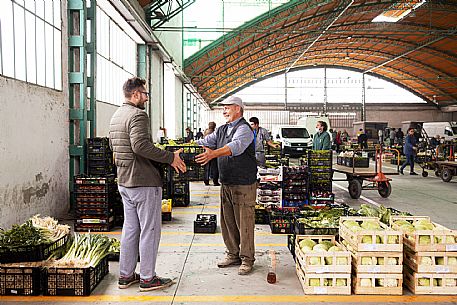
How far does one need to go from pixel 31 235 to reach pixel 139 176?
139 centimetres

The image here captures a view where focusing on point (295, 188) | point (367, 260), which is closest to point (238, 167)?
point (367, 260)

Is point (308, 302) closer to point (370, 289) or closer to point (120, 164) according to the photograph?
point (370, 289)

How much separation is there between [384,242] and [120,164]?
2882 millimetres

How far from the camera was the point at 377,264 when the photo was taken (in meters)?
4.97

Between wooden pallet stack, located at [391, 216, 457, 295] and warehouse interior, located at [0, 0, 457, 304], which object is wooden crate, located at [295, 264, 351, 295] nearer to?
warehouse interior, located at [0, 0, 457, 304]

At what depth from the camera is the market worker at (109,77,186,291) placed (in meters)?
4.74

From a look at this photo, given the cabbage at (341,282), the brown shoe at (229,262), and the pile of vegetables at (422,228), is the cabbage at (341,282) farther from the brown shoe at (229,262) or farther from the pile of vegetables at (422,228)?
the brown shoe at (229,262)

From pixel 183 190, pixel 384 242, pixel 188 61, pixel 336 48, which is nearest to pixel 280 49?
pixel 336 48

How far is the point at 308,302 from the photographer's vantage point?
4695 mm

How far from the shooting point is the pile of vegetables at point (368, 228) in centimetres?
500

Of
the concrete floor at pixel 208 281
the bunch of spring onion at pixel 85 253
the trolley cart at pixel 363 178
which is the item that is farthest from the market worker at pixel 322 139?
the bunch of spring onion at pixel 85 253

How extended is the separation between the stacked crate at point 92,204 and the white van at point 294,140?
20435mm

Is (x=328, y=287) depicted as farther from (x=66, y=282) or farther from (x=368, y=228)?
(x=66, y=282)

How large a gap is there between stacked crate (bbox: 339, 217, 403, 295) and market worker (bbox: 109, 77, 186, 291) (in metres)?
2.06
